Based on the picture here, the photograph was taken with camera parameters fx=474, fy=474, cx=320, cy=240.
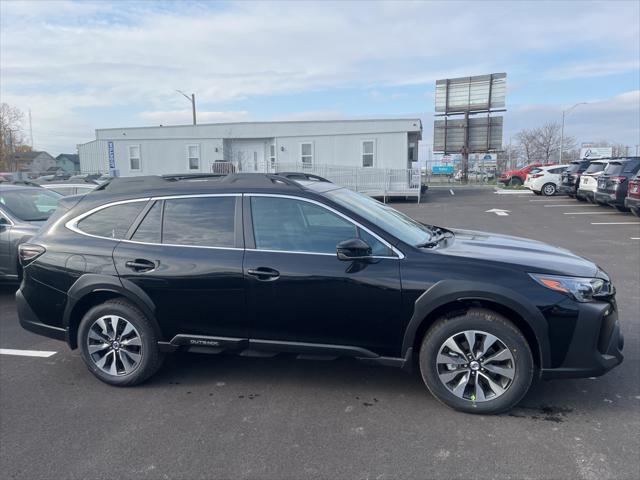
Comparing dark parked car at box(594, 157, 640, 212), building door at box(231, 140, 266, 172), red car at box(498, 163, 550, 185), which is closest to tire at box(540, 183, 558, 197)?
dark parked car at box(594, 157, 640, 212)

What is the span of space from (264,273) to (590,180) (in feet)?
56.4

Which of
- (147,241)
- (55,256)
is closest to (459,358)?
(147,241)

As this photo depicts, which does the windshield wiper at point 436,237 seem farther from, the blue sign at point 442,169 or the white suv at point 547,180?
the blue sign at point 442,169

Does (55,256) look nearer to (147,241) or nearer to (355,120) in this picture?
(147,241)

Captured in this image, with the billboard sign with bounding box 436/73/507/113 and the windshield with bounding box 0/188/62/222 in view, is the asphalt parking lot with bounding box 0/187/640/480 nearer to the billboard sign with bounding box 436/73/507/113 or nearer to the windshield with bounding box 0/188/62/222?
the windshield with bounding box 0/188/62/222

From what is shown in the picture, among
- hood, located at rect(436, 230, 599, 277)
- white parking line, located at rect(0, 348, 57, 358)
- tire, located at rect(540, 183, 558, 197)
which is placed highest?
hood, located at rect(436, 230, 599, 277)

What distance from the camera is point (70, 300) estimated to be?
13.0 ft

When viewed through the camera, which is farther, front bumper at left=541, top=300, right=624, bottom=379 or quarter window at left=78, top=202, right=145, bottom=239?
quarter window at left=78, top=202, right=145, bottom=239

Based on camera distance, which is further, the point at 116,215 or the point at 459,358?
the point at 116,215

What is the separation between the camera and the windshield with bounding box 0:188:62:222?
664cm

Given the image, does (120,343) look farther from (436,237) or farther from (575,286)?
(575,286)

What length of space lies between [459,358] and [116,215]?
300cm

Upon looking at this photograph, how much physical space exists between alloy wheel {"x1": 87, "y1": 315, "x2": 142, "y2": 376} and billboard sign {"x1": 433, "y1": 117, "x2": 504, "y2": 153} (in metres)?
38.1

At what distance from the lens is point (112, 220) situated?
4.04 meters
